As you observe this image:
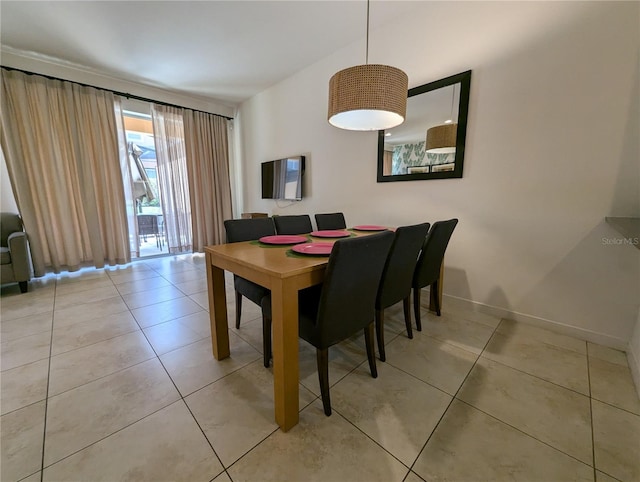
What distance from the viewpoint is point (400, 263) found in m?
1.50

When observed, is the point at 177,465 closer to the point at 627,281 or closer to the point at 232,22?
the point at 627,281

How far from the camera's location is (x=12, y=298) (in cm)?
248

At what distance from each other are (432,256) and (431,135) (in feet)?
3.90

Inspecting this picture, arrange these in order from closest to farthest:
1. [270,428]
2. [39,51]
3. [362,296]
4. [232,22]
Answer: [270,428]
[362,296]
[232,22]
[39,51]

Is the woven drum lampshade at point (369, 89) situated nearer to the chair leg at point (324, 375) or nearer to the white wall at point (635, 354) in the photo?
the chair leg at point (324, 375)

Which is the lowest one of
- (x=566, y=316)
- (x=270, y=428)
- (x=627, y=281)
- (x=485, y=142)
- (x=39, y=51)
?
(x=270, y=428)

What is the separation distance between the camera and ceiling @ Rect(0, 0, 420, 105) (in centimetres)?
222

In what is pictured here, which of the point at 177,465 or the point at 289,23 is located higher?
the point at 289,23

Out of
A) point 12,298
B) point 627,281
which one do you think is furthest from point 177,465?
point 12,298

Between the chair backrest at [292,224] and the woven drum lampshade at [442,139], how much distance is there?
135 centimetres

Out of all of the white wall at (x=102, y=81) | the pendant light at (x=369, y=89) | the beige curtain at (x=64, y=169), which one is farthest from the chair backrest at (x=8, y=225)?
the pendant light at (x=369, y=89)

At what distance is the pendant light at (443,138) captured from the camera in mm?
2152

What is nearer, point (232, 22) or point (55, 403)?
point (55, 403)

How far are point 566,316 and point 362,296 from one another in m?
1.75
